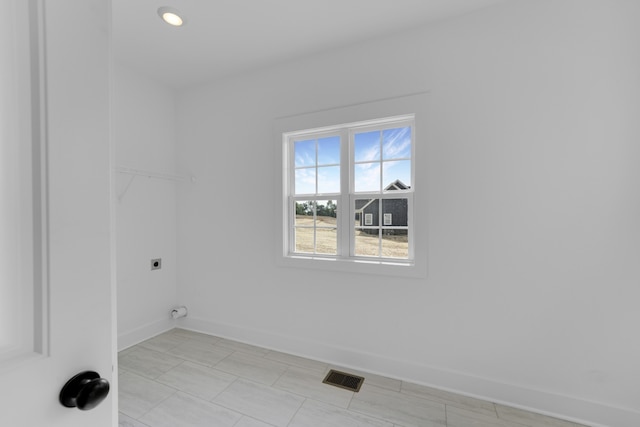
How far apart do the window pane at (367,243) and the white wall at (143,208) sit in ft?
6.90

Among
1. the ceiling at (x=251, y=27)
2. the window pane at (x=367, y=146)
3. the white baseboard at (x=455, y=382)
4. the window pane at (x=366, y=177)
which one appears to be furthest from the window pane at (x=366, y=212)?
the ceiling at (x=251, y=27)

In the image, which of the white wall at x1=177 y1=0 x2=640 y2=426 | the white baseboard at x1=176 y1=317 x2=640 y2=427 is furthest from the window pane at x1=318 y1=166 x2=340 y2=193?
the white baseboard at x1=176 y1=317 x2=640 y2=427

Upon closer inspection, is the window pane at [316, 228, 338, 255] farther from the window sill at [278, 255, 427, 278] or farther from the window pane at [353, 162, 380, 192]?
the window pane at [353, 162, 380, 192]

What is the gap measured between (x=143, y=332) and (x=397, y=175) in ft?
9.48

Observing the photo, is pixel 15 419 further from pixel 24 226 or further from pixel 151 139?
pixel 151 139

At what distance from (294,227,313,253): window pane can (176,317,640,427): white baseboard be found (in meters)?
0.81

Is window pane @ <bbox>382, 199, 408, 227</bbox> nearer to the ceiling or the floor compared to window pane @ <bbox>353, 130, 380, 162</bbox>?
nearer to the floor

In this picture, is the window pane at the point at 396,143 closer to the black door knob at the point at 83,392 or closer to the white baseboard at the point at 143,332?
the black door knob at the point at 83,392

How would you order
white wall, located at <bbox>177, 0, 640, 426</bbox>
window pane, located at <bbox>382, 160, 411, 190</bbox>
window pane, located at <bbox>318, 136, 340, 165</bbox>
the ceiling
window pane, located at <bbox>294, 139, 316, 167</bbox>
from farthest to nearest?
window pane, located at <bbox>294, 139, 316, 167</bbox> < window pane, located at <bbox>318, 136, 340, 165</bbox> < window pane, located at <bbox>382, 160, 411, 190</bbox> < the ceiling < white wall, located at <bbox>177, 0, 640, 426</bbox>

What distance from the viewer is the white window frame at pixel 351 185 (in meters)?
2.03

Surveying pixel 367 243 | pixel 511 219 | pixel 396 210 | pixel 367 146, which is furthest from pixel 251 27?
pixel 511 219

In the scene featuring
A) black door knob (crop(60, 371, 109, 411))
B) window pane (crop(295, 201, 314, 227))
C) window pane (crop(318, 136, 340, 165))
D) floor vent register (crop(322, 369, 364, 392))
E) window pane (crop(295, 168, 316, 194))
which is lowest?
floor vent register (crop(322, 369, 364, 392))

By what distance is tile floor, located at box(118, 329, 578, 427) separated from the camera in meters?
1.65

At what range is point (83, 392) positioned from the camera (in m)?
0.44
